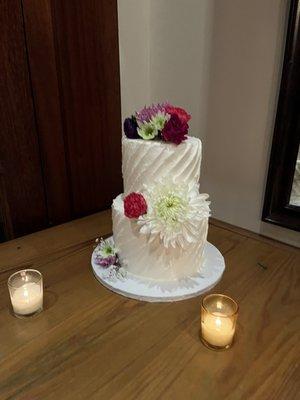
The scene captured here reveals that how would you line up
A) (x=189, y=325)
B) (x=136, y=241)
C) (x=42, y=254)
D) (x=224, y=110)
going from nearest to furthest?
1. (x=189, y=325)
2. (x=136, y=241)
3. (x=42, y=254)
4. (x=224, y=110)

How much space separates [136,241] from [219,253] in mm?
280

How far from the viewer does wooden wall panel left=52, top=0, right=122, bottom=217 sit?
930 mm

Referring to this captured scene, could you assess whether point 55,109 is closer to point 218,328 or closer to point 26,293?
point 26,293

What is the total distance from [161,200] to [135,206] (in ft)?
0.20

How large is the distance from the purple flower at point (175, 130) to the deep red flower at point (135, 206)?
0.49 ft

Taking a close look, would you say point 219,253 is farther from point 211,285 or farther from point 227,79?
point 227,79

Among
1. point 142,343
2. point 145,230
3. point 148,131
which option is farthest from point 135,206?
point 142,343

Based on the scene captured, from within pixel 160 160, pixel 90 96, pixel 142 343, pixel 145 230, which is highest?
pixel 90 96

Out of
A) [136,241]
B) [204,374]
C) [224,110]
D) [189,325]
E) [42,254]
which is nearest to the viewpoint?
[204,374]

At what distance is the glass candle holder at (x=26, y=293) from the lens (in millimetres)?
666

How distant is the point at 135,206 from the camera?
0.70 m

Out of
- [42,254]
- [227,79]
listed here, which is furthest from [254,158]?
[42,254]

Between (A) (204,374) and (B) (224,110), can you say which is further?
(B) (224,110)

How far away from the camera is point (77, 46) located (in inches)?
37.4
